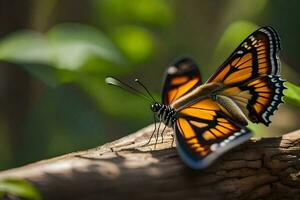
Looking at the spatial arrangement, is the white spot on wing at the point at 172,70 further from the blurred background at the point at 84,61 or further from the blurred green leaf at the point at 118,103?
the blurred green leaf at the point at 118,103

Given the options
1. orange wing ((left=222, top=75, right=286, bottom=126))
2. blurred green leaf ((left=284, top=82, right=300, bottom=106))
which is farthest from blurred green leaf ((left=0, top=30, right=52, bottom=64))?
blurred green leaf ((left=284, top=82, right=300, bottom=106))

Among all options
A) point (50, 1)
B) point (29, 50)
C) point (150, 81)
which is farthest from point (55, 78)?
point (150, 81)

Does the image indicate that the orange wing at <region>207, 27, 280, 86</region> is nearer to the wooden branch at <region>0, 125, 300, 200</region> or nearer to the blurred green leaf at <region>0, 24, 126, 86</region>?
the wooden branch at <region>0, 125, 300, 200</region>

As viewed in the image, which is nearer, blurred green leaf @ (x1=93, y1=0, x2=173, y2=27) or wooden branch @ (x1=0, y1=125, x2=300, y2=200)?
wooden branch @ (x1=0, y1=125, x2=300, y2=200)

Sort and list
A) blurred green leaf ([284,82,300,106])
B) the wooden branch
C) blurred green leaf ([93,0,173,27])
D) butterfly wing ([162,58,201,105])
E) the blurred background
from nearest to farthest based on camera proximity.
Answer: the wooden branch
blurred green leaf ([284,82,300,106])
butterfly wing ([162,58,201,105])
the blurred background
blurred green leaf ([93,0,173,27])

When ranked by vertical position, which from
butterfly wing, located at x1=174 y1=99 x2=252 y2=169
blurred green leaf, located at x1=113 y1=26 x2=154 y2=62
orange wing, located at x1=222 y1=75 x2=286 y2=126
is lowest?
butterfly wing, located at x1=174 y1=99 x2=252 y2=169

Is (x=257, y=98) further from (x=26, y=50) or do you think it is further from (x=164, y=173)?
(x=26, y=50)

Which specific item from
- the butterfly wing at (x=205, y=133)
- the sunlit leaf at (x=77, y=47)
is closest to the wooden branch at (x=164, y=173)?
the butterfly wing at (x=205, y=133)
